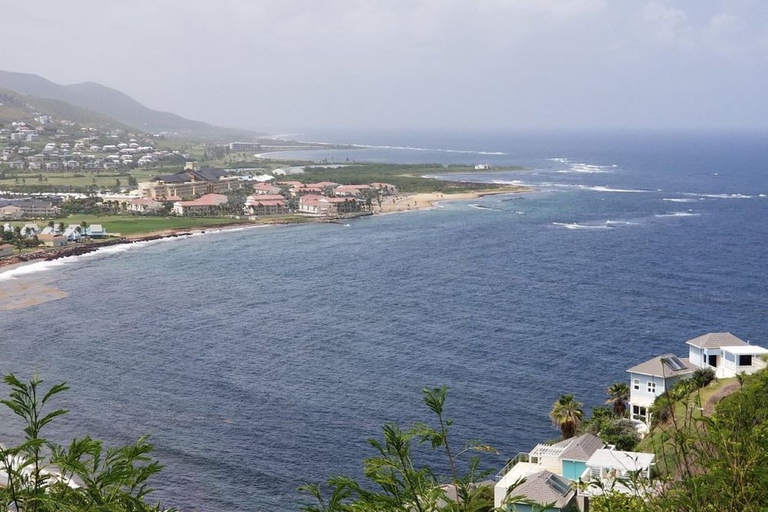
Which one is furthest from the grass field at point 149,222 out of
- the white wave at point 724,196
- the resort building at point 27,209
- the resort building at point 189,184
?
the white wave at point 724,196

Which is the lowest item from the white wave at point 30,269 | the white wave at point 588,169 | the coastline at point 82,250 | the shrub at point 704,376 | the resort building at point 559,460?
the white wave at point 30,269

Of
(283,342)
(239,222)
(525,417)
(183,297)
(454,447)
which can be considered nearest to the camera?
(454,447)

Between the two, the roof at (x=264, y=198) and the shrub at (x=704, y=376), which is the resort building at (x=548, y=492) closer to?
the shrub at (x=704, y=376)

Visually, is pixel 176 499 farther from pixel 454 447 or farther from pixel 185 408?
pixel 454 447

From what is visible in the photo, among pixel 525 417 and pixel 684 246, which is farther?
pixel 684 246

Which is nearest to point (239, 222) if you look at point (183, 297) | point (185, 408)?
point (183, 297)

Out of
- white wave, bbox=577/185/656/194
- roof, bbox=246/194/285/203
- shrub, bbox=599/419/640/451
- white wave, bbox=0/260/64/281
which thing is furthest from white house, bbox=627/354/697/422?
white wave, bbox=577/185/656/194
